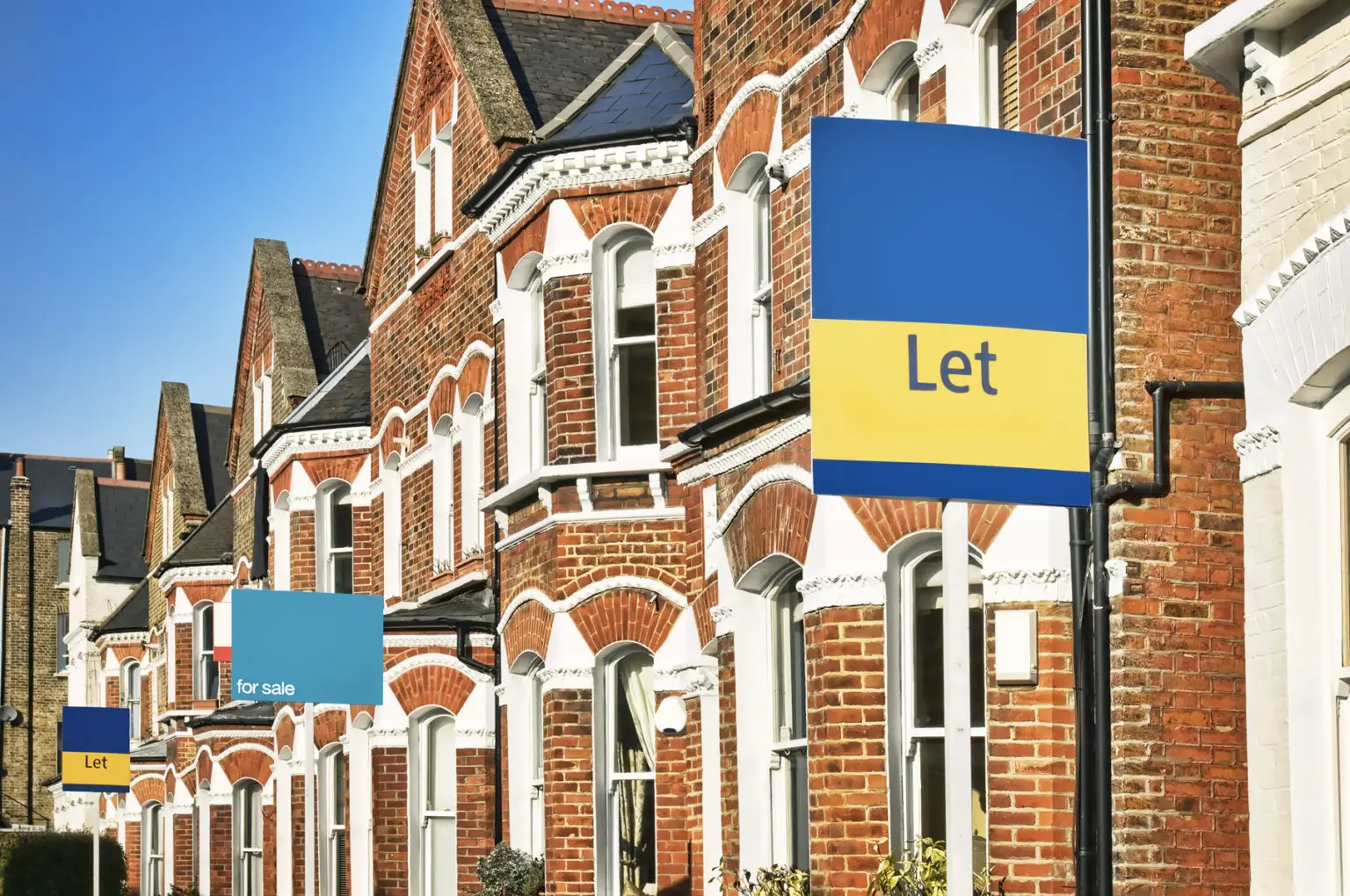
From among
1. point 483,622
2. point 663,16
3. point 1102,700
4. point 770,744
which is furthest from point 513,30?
point 1102,700

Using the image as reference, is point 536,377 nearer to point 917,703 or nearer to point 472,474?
point 472,474

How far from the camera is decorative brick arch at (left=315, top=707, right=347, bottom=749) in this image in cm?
2338

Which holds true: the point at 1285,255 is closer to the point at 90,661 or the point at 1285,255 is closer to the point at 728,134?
the point at 728,134

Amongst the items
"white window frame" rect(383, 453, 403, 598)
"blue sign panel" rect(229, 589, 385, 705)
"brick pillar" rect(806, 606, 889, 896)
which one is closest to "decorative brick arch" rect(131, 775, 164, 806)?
"white window frame" rect(383, 453, 403, 598)

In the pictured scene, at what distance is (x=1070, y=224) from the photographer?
805 centimetres

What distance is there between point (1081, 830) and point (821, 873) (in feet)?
7.92

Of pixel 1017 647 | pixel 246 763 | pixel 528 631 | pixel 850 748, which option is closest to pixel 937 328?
pixel 1017 647

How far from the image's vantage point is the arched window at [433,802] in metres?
21.2

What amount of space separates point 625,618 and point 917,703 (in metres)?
5.63

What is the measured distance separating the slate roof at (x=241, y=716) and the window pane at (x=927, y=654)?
60.9 feet

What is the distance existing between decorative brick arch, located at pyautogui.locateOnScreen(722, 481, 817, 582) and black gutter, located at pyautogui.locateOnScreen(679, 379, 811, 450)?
427 millimetres

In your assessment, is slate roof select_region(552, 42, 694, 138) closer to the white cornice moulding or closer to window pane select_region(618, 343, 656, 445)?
window pane select_region(618, 343, 656, 445)

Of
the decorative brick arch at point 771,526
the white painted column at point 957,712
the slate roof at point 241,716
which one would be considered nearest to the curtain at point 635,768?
the decorative brick arch at point 771,526

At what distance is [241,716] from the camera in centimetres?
3016
